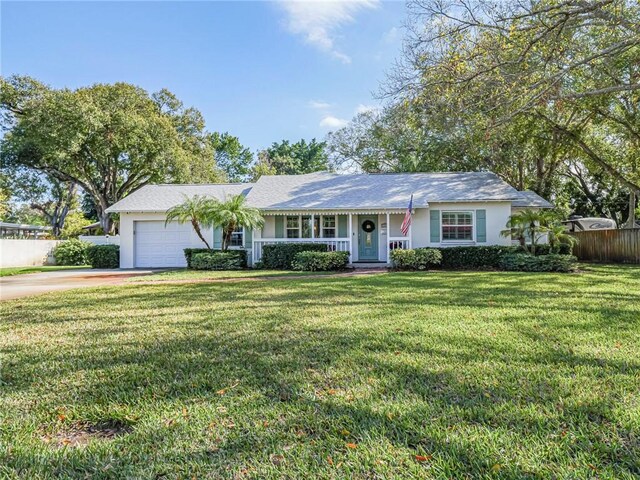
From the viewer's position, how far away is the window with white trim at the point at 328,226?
678 inches

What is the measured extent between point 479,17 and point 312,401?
10.1m

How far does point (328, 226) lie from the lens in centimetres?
1727

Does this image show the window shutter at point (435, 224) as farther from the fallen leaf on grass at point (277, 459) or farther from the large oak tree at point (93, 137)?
the large oak tree at point (93, 137)

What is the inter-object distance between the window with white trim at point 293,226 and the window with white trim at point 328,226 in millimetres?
1177

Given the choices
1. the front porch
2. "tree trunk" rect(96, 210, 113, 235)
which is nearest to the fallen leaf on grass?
the front porch

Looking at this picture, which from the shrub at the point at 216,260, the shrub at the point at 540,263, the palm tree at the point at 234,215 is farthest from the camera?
the shrub at the point at 216,260

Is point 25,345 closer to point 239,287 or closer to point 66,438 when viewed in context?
point 66,438

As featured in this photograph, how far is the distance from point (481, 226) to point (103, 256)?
16996 mm

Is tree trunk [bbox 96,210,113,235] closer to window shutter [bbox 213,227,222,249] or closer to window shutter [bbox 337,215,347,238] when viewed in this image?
window shutter [bbox 213,227,222,249]

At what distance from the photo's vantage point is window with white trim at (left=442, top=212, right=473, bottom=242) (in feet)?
53.4

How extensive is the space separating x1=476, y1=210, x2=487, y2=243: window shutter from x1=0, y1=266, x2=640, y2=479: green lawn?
34.4 feet

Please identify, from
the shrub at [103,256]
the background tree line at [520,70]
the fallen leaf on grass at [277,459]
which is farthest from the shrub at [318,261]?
the fallen leaf on grass at [277,459]

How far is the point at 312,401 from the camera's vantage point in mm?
2727

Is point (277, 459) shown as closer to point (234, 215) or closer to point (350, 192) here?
point (234, 215)
